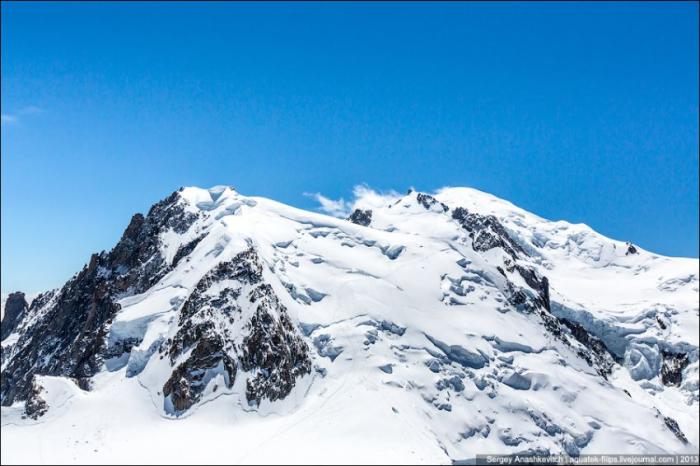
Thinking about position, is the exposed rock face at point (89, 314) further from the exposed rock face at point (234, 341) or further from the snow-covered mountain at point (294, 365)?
the exposed rock face at point (234, 341)

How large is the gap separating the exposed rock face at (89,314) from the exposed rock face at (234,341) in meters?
23.7

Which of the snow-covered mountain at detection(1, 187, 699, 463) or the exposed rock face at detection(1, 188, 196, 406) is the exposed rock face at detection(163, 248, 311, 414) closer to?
the snow-covered mountain at detection(1, 187, 699, 463)

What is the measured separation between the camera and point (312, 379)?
481 ft

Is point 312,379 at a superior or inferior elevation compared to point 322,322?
inferior

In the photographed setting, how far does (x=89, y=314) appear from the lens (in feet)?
561

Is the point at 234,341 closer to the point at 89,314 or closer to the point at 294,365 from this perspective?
the point at 294,365

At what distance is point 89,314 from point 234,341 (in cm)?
5187

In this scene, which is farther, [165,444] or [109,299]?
[109,299]

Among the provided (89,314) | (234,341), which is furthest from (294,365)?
(89,314)

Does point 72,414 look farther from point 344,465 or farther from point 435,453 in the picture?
point 435,453

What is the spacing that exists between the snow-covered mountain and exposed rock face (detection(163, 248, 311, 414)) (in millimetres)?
318

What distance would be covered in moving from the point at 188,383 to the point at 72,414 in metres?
22.2

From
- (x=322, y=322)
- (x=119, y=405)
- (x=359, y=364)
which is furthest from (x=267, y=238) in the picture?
(x=119, y=405)

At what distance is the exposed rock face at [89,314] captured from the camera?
155125 mm
